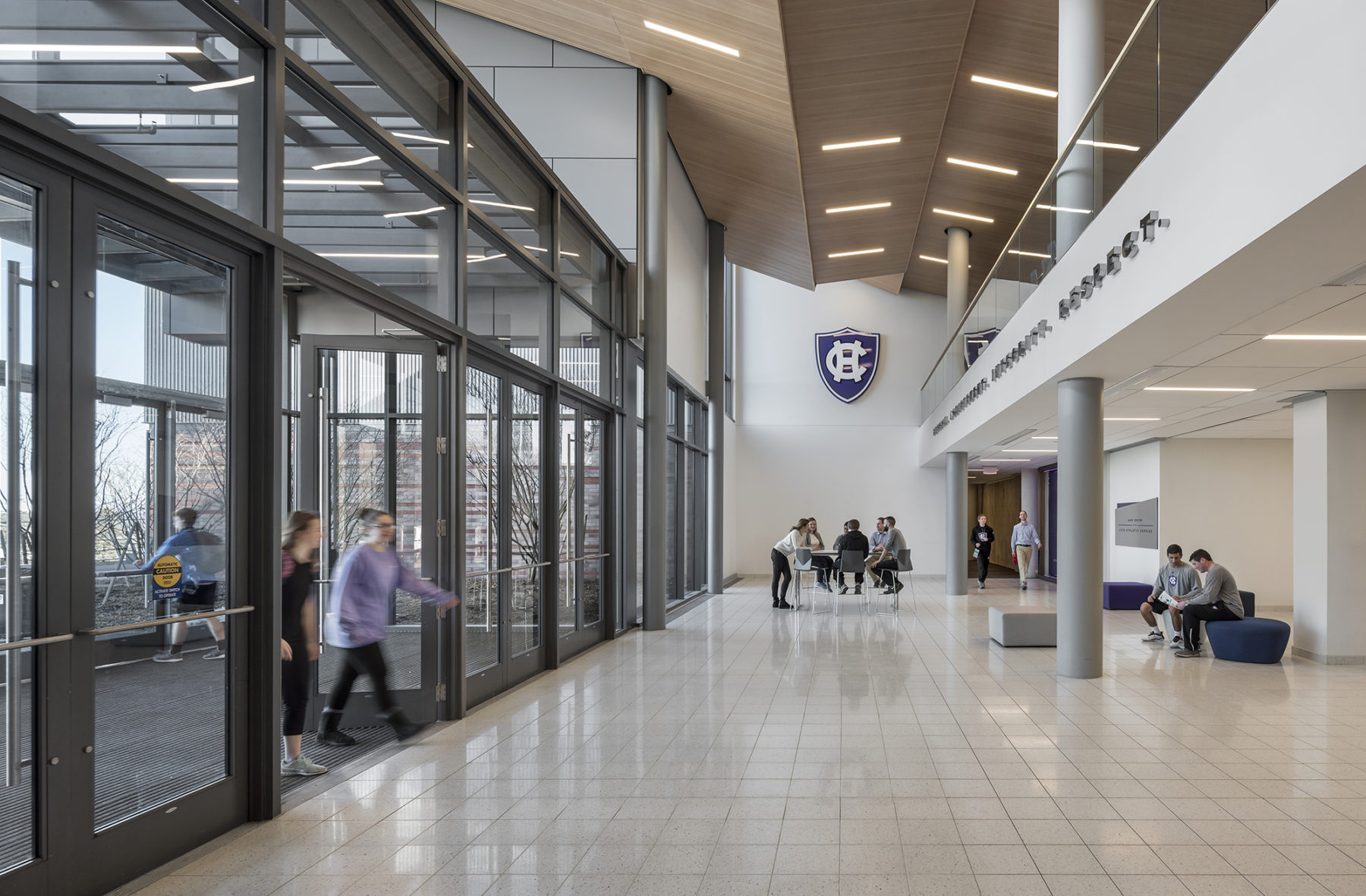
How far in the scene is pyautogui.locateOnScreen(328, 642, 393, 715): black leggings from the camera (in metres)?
5.43

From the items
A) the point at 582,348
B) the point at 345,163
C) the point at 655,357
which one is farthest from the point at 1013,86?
the point at 345,163

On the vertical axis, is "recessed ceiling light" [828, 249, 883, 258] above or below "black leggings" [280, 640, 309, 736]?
above

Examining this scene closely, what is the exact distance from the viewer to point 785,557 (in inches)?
588

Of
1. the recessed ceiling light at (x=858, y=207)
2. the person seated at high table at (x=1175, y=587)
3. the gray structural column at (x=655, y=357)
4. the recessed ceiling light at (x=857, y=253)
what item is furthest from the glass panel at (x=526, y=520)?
the recessed ceiling light at (x=857, y=253)

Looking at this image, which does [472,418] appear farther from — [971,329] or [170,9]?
[971,329]

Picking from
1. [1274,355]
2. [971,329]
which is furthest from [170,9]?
[971,329]

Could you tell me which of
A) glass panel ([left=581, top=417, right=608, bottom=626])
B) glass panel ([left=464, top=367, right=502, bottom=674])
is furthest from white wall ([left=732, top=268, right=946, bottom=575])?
glass panel ([left=464, top=367, right=502, bottom=674])

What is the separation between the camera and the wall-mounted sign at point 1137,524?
14.6 m

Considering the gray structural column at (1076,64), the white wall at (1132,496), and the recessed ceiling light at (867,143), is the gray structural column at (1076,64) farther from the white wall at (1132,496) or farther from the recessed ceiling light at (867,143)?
the white wall at (1132,496)

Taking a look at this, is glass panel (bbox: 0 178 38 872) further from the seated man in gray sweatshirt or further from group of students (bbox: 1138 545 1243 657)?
the seated man in gray sweatshirt

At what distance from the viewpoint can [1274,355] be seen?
7.40 metres

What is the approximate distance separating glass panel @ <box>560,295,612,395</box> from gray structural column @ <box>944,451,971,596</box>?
8.55 meters

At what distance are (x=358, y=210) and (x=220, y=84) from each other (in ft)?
4.60

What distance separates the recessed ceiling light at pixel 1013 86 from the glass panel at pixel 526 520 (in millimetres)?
7115
